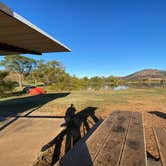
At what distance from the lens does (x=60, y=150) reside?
9.98 feet

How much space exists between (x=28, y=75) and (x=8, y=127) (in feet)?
116

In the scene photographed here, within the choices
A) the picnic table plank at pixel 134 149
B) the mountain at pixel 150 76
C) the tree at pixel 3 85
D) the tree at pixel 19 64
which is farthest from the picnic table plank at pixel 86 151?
the mountain at pixel 150 76

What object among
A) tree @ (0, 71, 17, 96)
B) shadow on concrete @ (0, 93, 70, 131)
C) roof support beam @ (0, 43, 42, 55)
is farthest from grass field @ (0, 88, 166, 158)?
tree @ (0, 71, 17, 96)

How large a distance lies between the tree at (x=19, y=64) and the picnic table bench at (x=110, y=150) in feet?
108

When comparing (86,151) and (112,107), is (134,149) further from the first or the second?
(112,107)

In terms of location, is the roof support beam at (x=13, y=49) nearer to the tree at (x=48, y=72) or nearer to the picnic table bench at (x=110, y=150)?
the picnic table bench at (x=110, y=150)

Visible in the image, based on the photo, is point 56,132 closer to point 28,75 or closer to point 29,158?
point 29,158

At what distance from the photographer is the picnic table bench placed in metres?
1.35

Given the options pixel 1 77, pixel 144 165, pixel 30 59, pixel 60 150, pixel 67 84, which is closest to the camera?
pixel 144 165

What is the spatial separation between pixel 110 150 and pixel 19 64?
3612 centimetres

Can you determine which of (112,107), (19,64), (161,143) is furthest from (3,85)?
(19,64)

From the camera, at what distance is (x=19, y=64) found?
3481cm

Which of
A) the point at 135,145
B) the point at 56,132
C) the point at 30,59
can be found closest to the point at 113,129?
the point at 135,145

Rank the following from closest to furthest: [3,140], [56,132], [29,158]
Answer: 1. [29,158]
2. [3,140]
3. [56,132]
